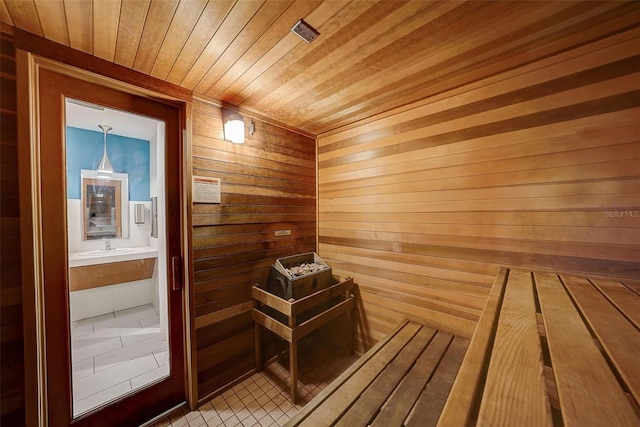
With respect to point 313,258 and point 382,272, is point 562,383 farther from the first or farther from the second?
point 313,258

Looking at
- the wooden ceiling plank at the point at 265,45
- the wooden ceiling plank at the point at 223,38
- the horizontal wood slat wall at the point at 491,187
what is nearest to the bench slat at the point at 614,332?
the horizontal wood slat wall at the point at 491,187

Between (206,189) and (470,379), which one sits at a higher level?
(206,189)

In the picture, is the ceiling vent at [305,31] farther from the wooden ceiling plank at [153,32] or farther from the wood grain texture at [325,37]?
the wooden ceiling plank at [153,32]

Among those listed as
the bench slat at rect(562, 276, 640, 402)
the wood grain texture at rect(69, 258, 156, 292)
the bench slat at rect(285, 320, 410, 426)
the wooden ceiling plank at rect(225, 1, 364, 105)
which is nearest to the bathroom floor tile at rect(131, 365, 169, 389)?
the wood grain texture at rect(69, 258, 156, 292)

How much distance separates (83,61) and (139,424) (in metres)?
2.61

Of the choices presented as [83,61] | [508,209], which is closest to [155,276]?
[83,61]

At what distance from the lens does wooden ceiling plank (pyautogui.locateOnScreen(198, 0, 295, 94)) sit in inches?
45.9

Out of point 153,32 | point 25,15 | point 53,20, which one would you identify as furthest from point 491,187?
point 25,15

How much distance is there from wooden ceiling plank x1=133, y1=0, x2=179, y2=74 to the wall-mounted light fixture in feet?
2.02

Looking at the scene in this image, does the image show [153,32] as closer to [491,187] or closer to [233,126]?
[233,126]

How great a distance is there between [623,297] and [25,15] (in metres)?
3.30

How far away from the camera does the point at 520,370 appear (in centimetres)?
67

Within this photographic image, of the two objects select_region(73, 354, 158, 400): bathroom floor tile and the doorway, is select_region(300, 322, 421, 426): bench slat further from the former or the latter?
select_region(73, 354, 158, 400): bathroom floor tile

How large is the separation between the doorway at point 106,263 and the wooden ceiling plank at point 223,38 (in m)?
0.39
